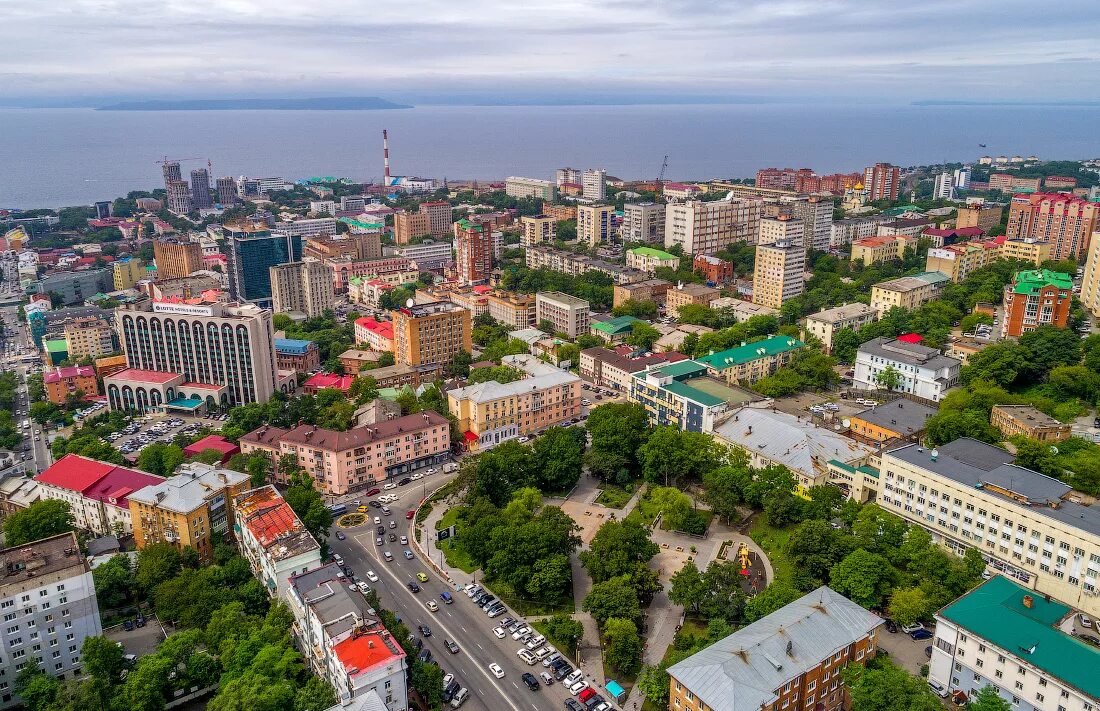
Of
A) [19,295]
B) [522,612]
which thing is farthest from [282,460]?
[19,295]

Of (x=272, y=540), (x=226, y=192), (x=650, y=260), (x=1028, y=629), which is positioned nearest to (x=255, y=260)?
(x=650, y=260)

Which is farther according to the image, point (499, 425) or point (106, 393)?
point (106, 393)

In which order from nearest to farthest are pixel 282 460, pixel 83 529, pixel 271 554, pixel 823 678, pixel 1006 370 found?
pixel 823 678
pixel 271 554
pixel 83 529
pixel 282 460
pixel 1006 370

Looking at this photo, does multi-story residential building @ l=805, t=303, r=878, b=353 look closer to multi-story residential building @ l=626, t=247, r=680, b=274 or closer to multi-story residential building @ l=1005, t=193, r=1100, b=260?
multi-story residential building @ l=626, t=247, r=680, b=274

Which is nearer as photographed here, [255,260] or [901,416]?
[901,416]

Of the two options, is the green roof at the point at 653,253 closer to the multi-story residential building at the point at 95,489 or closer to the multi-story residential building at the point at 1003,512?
the multi-story residential building at the point at 1003,512

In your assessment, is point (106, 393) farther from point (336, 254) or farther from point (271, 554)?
point (336, 254)

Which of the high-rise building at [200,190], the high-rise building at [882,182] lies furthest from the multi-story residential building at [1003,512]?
the high-rise building at [200,190]

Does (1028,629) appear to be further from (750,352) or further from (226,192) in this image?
(226,192)
